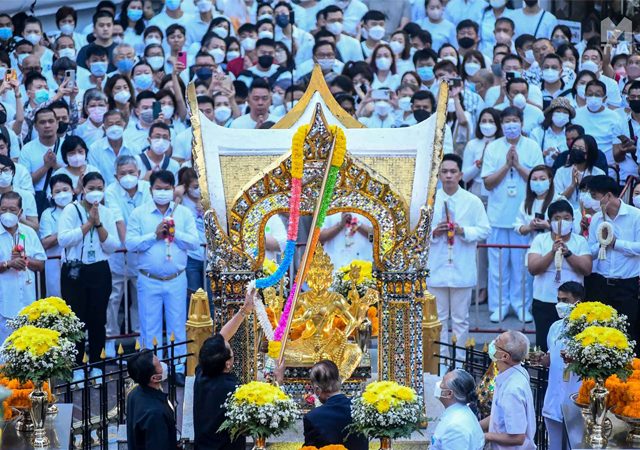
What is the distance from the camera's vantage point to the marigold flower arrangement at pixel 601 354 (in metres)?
12.7

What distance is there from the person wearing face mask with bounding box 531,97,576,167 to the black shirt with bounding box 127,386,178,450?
9.77m

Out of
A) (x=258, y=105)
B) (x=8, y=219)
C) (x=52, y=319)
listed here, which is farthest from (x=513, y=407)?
(x=258, y=105)

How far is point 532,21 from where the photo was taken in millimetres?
25906

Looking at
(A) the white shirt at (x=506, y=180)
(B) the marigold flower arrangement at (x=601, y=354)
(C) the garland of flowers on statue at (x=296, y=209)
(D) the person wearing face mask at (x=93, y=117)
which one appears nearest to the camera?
(B) the marigold flower arrangement at (x=601, y=354)

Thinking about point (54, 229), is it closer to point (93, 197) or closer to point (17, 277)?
point (93, 197)

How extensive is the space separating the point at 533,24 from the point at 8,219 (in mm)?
12058

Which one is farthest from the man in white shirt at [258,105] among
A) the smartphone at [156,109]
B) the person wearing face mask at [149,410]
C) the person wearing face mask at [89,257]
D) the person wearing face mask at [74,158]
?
the person wearing face mask at [149,410]

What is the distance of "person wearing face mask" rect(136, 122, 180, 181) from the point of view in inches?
759

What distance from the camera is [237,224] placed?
45.4 ft

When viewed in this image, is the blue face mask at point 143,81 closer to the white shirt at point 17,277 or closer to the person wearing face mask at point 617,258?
the white shirt at point 17,277

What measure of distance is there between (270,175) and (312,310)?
65.2 inches

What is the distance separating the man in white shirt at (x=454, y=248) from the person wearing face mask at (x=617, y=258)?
59.4 inches

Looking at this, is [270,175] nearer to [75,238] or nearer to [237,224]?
[237,224]

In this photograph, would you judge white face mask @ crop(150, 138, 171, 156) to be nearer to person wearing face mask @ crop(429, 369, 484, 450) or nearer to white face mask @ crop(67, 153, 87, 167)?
white face mask @ crop(67, 153, 87, 167)
